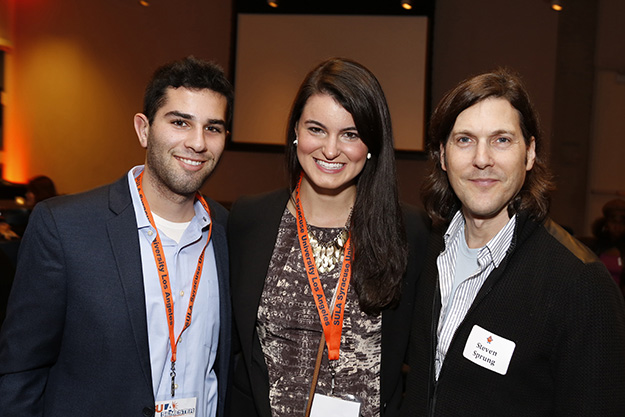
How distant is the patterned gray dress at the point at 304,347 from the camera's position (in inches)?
77.0

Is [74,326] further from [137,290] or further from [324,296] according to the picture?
[324,296]

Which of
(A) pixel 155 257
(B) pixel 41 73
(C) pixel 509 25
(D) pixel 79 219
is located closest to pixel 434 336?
(A) pixel 155 257

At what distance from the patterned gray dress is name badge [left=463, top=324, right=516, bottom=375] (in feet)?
1.53

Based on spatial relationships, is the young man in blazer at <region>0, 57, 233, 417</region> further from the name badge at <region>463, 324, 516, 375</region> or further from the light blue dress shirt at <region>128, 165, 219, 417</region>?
the name badge at <region>463, 324, 516, 375</region>

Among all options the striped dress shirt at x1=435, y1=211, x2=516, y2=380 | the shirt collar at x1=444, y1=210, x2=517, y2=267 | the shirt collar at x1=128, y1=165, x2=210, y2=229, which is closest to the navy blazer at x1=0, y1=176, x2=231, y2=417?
the shirt collar at x1=128, y1=165, x2=210, y2=229

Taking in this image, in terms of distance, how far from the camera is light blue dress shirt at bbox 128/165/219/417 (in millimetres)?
1822

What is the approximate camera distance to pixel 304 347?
6.44 feet

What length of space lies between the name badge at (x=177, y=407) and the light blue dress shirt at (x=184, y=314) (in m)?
0.02

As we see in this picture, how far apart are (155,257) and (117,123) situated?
7.27m

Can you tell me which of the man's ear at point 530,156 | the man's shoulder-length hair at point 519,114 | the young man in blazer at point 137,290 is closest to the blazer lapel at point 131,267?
the young man in blazer at point 137,290

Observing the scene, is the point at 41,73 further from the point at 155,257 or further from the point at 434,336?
the point at 434,336

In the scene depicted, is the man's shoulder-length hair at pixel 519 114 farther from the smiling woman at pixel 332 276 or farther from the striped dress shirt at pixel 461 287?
the smiling woman at pixel 332 276

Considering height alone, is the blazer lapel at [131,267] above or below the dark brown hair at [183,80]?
below

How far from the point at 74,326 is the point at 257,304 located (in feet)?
2.06
